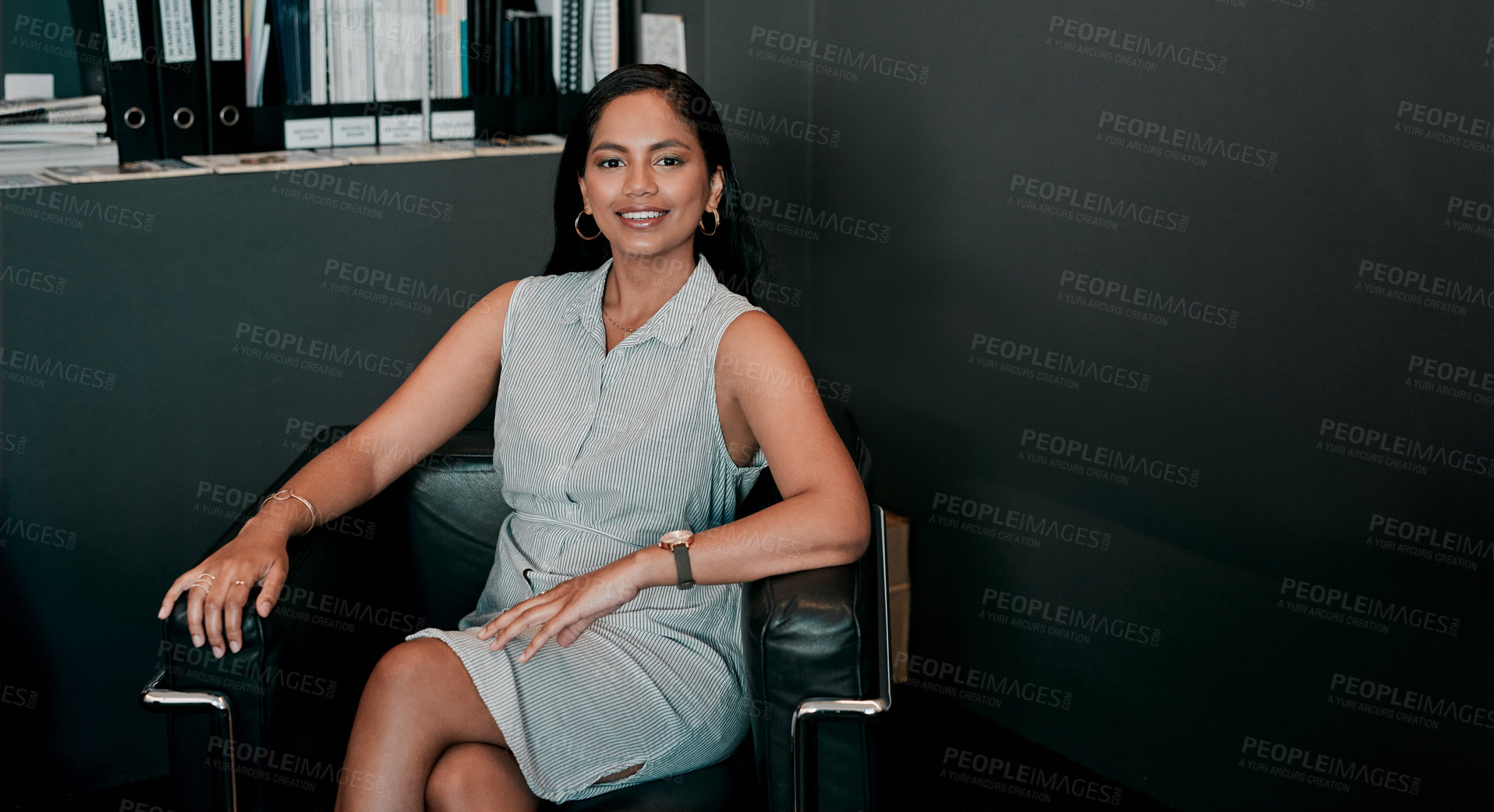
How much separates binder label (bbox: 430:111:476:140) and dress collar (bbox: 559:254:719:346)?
37.7 inches

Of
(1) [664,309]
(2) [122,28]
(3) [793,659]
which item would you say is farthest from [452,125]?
(3) [793,659]

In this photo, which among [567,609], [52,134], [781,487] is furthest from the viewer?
[52,134]

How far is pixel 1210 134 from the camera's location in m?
2.13

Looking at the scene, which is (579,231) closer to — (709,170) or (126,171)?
(709,170)

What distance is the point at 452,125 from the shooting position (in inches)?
110

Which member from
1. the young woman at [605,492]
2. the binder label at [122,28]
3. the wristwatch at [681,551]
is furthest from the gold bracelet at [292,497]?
the binder label at [122,28]

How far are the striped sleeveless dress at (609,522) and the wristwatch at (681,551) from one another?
4.1 inches

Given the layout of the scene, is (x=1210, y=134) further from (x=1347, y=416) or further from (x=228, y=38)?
(x=228, y=38)

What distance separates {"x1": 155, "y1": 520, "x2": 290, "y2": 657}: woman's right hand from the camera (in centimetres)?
156

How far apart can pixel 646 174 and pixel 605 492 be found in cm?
48

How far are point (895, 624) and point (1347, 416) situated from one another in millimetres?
1152

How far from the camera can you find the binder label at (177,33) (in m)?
2.44

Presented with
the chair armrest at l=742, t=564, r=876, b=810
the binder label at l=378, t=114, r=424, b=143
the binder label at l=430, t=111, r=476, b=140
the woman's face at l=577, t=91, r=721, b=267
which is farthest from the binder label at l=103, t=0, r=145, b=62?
the chair armrest at l=742, t=564, r=876, b=810

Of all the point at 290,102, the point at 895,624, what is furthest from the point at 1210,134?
the point at 290,102
